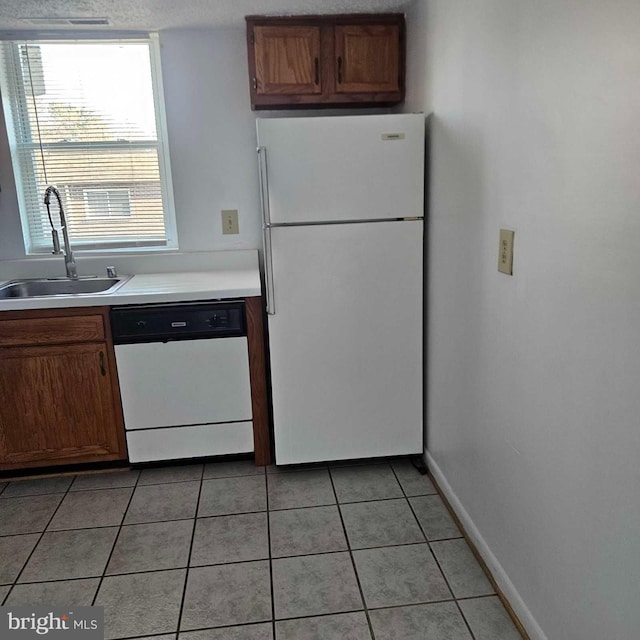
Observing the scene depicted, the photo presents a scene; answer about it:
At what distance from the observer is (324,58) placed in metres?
2.55

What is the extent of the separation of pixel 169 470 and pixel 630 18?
2462mm

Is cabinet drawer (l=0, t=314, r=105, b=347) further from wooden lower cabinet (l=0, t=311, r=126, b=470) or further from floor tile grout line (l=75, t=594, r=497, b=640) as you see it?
floor tile grout line (l=75, t=594, r=497, b=640)

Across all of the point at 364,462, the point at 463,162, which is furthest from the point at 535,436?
the point at 364,462

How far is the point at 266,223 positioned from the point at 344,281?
42 cm

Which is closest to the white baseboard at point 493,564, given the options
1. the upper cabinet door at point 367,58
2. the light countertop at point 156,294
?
the light countertop at point 156,294

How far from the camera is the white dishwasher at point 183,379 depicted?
2471mm

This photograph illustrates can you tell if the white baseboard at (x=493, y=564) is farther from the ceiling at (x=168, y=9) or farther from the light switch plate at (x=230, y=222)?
the ceiling at (x=168, y=9)

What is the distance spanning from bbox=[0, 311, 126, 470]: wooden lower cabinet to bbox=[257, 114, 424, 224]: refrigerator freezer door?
106 centimetres

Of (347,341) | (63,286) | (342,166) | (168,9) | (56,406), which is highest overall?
(168,9)

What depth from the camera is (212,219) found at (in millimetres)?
2951

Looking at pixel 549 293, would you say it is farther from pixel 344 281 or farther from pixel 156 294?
pixel 156 294

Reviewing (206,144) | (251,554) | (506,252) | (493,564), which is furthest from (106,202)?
(493,564)

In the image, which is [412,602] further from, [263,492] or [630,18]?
[630,18]

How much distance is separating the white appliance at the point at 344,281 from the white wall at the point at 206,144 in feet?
2.27
